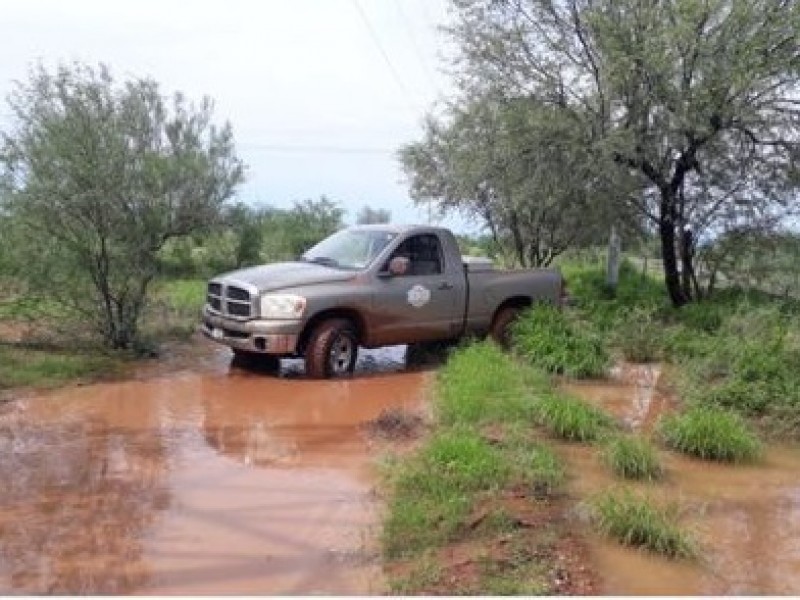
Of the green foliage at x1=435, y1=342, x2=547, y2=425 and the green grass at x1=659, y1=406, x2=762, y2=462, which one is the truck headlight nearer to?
the green foliage at x1=435, y1=342, x2=547, y2=425

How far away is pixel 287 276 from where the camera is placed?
10414 mm

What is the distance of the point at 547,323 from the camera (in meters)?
11.9

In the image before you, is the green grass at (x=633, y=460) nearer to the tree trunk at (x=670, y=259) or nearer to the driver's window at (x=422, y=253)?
the driver's window at (x=422, y=253)

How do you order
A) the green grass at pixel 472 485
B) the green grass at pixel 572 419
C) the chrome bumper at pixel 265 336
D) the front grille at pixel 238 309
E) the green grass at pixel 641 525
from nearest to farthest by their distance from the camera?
1. the green grass at pixel 472 485
2. the green grass at pixel 641 525
3. the green grass at pixel 572 419
4. the chrome bumper at pixel 265 336
5. the front grille at pixel 238 309

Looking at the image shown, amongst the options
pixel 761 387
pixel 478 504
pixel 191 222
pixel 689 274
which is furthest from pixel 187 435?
pixel 689 274

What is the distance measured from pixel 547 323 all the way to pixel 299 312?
3.59 m

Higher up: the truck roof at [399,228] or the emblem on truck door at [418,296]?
the truck roof at [399,228]

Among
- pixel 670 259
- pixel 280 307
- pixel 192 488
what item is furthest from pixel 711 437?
pixel 670 259

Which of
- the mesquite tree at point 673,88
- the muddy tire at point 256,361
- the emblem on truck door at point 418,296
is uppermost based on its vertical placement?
the mesquite tree at point 673,88

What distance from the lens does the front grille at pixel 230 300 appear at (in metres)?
10.1

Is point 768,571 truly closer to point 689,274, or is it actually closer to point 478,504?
point 478,504

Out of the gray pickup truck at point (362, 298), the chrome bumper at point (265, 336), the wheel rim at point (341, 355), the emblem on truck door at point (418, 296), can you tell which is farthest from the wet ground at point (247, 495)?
the emblem on truck door at point (418, 296)

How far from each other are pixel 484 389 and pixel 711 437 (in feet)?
6.90

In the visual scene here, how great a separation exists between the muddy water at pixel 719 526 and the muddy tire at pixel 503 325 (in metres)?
3.49
